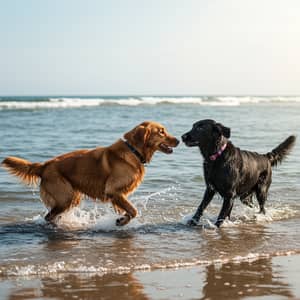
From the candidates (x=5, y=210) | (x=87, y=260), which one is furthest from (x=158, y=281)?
(x=5, y=210)

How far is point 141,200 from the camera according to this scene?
9.03 m

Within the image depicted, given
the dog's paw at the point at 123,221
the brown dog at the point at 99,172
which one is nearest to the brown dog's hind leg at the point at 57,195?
the brown dog at the point at 99,172

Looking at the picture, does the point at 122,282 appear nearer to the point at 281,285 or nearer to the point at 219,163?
the point at 281,285

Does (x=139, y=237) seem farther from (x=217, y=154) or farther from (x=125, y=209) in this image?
(x=217, y=154)

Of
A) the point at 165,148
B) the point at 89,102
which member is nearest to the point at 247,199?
the point at 165,148

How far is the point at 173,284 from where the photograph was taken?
15.6 feet

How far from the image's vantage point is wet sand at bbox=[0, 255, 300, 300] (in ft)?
14.6

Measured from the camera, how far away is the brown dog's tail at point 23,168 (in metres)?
7.18

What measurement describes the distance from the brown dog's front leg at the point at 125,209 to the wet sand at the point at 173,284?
1964 millimetres

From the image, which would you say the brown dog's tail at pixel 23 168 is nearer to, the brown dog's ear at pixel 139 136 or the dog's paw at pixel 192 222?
the brown dog's ear at pixel 139 136

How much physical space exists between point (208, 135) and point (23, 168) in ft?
8.40

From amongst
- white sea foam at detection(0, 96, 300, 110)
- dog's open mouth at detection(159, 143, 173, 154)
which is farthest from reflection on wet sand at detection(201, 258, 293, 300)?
white sea foam at detection(0, 96, 300, 110)

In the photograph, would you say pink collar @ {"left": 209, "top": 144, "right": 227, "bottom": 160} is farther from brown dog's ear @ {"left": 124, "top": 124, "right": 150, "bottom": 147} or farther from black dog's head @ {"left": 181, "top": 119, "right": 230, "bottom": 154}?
brown dog's ear @ {"left": 124, "top": 124, "right": 150, "bottom": 147}

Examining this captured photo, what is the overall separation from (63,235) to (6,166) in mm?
1284
